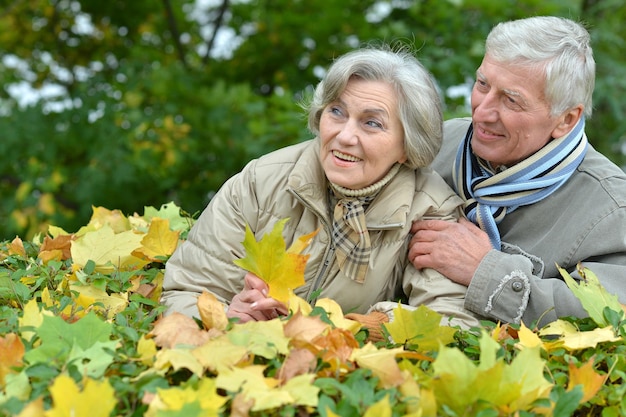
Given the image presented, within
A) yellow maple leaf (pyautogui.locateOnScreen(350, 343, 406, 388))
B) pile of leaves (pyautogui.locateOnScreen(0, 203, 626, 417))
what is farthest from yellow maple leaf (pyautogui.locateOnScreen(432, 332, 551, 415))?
yellow maple leaf (pyautogui.locateOnScreen(350, 343, 406, 388))

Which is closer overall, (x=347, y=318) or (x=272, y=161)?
(x=347, y=318)

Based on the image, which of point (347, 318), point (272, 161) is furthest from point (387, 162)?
point (347, 318)

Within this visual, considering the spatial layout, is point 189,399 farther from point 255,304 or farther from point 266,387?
point 255,304

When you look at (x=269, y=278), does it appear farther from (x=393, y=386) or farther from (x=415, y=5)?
(x=415, y=5)

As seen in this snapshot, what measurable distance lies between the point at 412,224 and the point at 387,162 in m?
0.22

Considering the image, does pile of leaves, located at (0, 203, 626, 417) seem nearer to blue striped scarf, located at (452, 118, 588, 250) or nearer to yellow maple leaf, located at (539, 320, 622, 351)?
yellow maple leaf, located at (539, 320, 622, 351)

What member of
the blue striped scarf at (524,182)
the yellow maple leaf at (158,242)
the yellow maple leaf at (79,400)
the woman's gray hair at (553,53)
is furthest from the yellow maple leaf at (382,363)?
the woman's gray hair at (553,53)

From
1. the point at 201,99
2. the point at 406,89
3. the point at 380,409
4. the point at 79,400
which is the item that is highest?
the point at 406,89

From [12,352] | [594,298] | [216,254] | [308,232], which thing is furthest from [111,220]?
[594,298]

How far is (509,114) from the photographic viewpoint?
264 cm

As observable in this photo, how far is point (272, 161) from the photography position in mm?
2635

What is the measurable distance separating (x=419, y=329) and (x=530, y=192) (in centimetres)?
92

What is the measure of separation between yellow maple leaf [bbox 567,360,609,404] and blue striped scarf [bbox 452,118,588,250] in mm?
900

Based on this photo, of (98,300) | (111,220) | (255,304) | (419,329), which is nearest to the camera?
(419,329)
